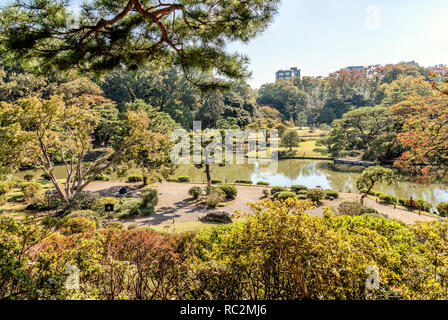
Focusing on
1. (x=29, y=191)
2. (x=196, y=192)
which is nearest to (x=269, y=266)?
(x=196, y=192)

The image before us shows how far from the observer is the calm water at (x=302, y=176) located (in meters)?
16.5

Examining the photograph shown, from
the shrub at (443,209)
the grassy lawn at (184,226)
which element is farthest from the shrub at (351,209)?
the shrub at (443,209)

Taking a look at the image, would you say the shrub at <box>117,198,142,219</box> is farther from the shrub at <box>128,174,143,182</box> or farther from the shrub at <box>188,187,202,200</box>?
the shrub at <box>128,174,143,182</box>

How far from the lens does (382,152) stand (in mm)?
23359

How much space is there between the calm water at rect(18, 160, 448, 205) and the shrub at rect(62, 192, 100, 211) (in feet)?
25.9

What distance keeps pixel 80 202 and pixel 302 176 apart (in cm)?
1845

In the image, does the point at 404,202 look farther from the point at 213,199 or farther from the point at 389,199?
the point at 213,199

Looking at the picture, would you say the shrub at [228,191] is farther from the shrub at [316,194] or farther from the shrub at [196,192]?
the shrub at [316,194]

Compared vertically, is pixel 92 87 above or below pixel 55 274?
above

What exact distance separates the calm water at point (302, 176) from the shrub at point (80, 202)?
7.88 metres

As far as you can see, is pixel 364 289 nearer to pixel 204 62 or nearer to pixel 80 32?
pixel 204 62
